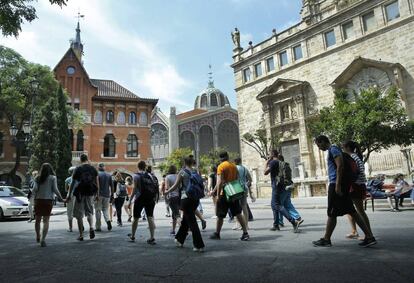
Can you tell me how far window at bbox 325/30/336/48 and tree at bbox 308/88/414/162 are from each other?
11257mm

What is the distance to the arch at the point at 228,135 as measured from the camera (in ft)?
198

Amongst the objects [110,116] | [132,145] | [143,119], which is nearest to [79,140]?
[110,116]

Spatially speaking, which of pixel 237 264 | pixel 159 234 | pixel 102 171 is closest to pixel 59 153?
pixel 102 171

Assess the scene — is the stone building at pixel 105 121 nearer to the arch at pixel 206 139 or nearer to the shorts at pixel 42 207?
the arch at pixel 206 139

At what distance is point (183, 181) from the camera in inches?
221

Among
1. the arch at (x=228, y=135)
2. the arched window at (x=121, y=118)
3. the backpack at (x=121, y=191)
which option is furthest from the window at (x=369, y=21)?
the arch at (x=228, y=135)

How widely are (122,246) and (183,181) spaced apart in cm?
173

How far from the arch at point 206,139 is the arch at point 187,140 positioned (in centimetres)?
155

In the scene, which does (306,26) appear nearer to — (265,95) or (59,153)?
(265,95)

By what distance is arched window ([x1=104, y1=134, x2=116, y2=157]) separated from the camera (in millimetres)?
33544

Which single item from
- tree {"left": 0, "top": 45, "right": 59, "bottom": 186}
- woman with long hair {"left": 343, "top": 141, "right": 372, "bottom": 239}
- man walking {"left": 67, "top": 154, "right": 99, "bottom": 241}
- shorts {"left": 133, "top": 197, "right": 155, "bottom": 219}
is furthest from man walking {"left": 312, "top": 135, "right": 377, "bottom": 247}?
tree {"left": 0, "top": 45, "right": 59, "bottom": 186}

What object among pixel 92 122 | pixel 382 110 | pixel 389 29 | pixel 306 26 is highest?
pixel 306 26

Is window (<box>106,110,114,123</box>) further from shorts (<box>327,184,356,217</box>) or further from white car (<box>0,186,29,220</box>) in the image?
shorts (<box>327,184,356,217</box>)

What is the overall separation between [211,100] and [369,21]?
1966 inches
